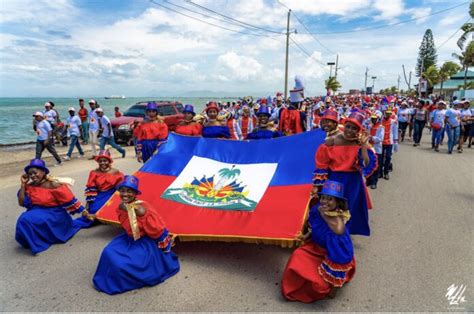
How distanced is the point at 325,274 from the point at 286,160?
2.47 metres

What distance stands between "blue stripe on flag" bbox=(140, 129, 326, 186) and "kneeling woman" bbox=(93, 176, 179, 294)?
1855mm

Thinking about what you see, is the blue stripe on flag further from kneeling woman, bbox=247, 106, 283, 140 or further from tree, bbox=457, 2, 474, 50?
tree, bbox=457, 2, 474, 50

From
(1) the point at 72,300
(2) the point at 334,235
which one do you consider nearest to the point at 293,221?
(2) the point at 334,235

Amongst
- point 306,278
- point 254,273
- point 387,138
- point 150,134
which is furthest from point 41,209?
point 387,138

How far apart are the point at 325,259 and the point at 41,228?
388 cm

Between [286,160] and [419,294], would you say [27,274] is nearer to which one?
[286,160]

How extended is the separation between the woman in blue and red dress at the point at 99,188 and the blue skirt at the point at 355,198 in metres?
3.63

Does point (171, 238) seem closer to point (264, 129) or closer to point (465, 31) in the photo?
point (264, 129)

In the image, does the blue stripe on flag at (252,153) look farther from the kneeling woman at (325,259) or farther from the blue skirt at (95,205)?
the kneeling woman at (325,259)

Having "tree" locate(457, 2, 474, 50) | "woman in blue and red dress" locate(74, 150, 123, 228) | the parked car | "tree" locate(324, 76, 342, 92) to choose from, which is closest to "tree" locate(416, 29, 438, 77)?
"tree" locate(324, 76, 342, 92)

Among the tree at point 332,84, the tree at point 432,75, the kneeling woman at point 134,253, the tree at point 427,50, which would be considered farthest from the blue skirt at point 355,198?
the tree at point 427,50

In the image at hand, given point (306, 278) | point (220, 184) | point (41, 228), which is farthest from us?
point (220, 184)

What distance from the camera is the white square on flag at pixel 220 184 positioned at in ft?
15.7

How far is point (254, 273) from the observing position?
3990mm
